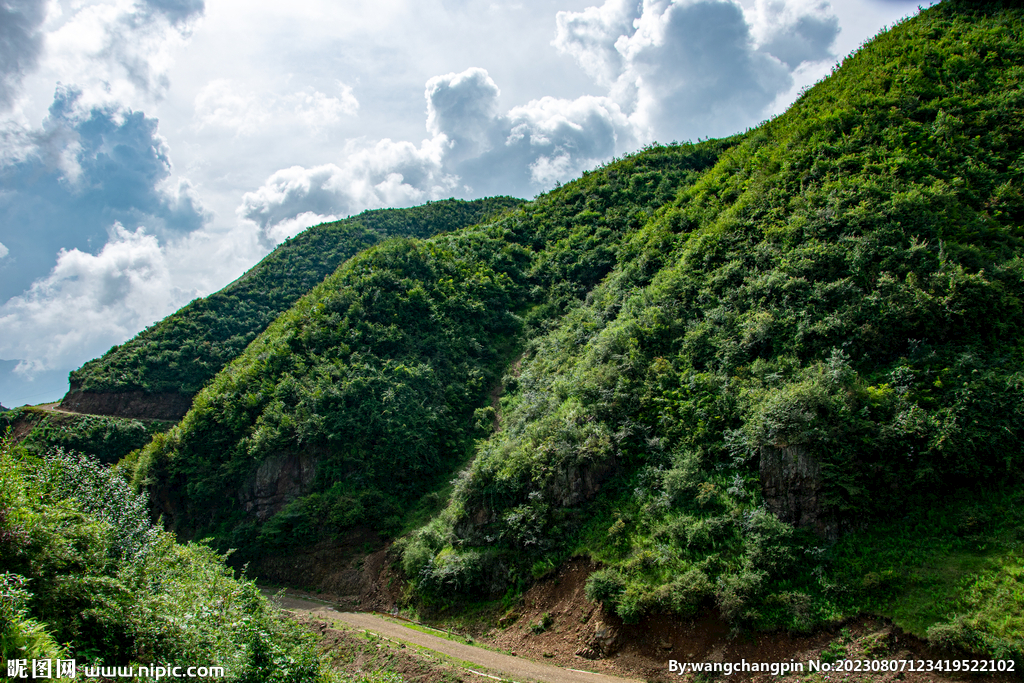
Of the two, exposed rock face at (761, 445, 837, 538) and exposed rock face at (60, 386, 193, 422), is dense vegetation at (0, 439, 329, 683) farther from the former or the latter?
exposed rock face at (60, 386, 193, 422)

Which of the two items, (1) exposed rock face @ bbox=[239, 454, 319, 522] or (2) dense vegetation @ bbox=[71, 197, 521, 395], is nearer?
(1) exposed rock face @ bbox=[239, 454, 319, 522]

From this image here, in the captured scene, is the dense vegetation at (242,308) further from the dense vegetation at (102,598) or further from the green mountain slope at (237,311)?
the dense vegetation at (102,598)

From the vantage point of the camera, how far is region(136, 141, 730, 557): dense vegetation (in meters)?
27.4

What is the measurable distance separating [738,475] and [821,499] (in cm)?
239

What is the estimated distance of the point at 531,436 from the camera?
21078 millimetres

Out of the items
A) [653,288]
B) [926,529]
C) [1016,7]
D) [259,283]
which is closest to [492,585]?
[926,529]

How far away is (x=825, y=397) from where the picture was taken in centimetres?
1519

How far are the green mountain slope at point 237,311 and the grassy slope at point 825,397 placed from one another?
40.6 meters

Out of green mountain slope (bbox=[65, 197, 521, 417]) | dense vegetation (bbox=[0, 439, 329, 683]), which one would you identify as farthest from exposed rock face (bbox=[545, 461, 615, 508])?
green mountain slope (bbox=[65, 197, 521, 417])

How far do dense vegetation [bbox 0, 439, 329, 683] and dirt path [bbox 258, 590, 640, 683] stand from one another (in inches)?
→ 198

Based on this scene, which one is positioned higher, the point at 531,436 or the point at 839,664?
the point at 531,436

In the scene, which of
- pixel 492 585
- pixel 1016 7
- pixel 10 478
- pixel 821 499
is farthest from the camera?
pixel 1016 7

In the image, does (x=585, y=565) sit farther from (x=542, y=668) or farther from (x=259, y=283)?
(x=259, y=283)

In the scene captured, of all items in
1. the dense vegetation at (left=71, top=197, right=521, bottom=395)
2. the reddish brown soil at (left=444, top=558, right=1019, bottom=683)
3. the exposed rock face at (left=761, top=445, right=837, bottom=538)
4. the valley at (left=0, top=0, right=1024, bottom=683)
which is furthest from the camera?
the dense vegetation at (left=71, top=197, right=521, bottom=395)
